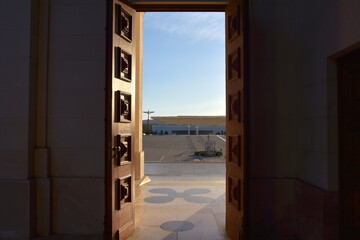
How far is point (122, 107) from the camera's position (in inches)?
157

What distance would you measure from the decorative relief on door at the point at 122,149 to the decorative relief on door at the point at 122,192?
27 centimetres

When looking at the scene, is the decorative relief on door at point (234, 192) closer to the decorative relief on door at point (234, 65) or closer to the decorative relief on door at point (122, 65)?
the decorative relief on door at point (234, 65)

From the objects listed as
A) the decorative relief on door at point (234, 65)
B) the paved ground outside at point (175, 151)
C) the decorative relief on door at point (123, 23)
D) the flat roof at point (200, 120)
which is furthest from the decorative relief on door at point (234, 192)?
the flat roof at point (200, 120)

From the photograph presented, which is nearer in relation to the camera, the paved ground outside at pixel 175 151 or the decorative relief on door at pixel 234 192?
the decorative relief on door at pixel 234 192

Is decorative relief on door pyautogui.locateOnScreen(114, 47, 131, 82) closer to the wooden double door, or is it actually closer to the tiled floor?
the wooden double door

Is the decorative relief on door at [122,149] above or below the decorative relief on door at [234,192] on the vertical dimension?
above

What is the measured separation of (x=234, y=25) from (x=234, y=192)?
8.41 ft

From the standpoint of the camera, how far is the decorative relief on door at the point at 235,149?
3.92m

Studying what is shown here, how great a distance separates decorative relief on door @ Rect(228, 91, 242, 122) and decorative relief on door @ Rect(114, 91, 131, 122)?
1.61m
